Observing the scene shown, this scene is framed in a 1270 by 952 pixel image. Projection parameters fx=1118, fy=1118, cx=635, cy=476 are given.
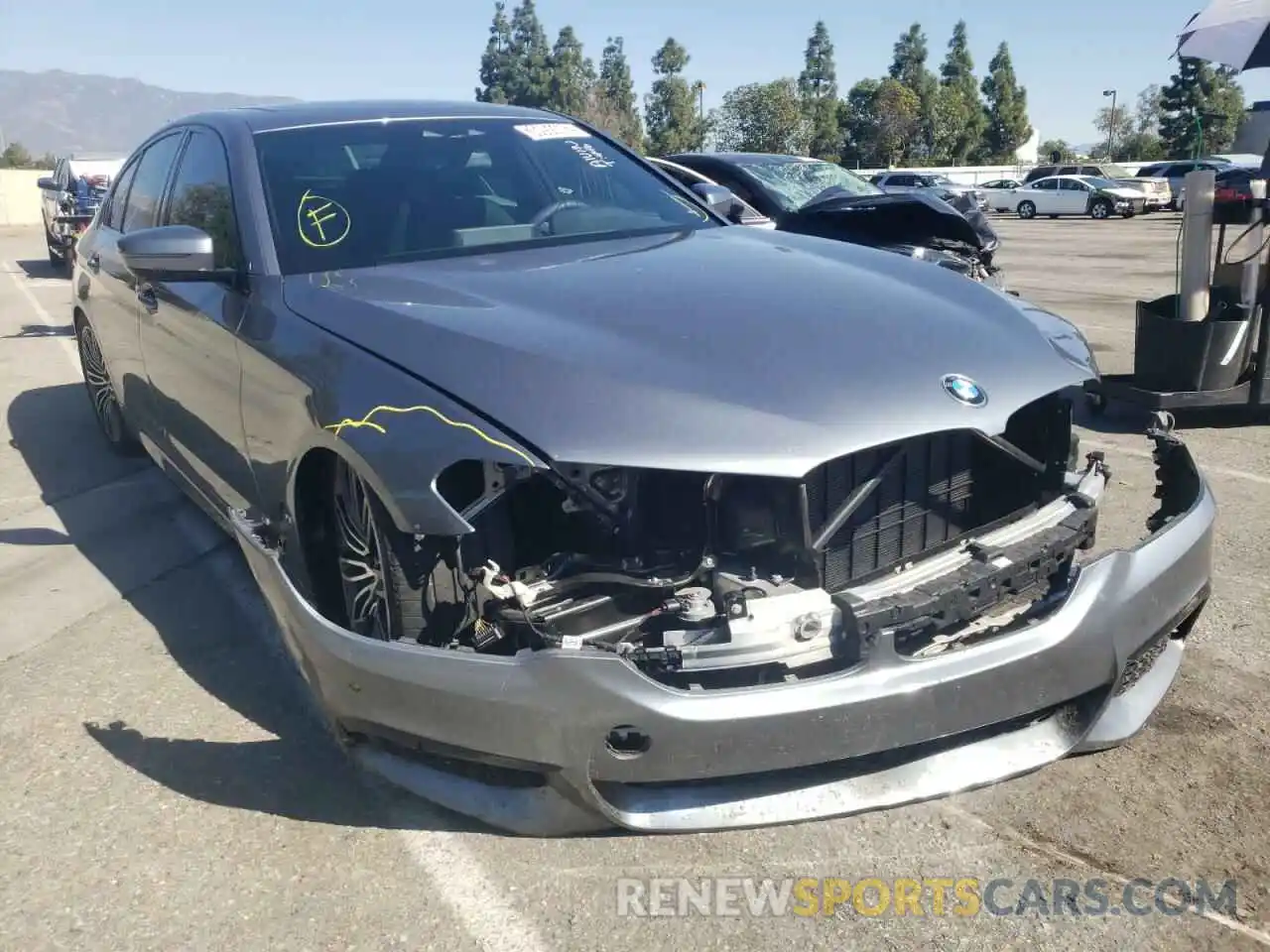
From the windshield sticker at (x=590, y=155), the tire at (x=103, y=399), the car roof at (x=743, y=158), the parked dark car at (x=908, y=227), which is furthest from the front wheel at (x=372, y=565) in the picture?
the car roof at (x=743, y=158)

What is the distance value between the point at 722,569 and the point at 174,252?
1925mm

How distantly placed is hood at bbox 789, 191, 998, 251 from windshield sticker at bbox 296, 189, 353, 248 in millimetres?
4824

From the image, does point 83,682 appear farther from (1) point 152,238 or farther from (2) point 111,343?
(2) point 111,343

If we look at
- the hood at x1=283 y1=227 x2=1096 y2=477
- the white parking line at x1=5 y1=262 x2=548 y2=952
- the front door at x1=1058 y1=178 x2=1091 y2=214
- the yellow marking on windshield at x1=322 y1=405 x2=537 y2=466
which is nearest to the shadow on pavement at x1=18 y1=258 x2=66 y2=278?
the hood at x1=283 y1=227 x2=1096 y2=477

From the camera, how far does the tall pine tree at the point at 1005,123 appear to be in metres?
75.1

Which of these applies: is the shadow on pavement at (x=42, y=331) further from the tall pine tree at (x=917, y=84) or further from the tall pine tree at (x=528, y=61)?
the tall pine tree at (x=528, y=61)

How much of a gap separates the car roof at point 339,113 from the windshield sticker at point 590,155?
0.25 metres

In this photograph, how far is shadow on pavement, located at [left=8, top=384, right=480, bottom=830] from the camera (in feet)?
9.39

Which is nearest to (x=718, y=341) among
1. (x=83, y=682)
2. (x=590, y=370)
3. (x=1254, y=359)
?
(x=590, y=370)

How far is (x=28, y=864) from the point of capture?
2.66m

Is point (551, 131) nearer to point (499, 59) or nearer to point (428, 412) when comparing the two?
point (428, 412)

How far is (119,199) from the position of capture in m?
5.41

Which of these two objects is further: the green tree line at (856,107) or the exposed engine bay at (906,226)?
the green tree line at (856,107)

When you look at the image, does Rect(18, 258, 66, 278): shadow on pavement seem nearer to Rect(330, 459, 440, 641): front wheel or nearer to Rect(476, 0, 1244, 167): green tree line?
Rect(330, 459, 440, 641): front wheel
